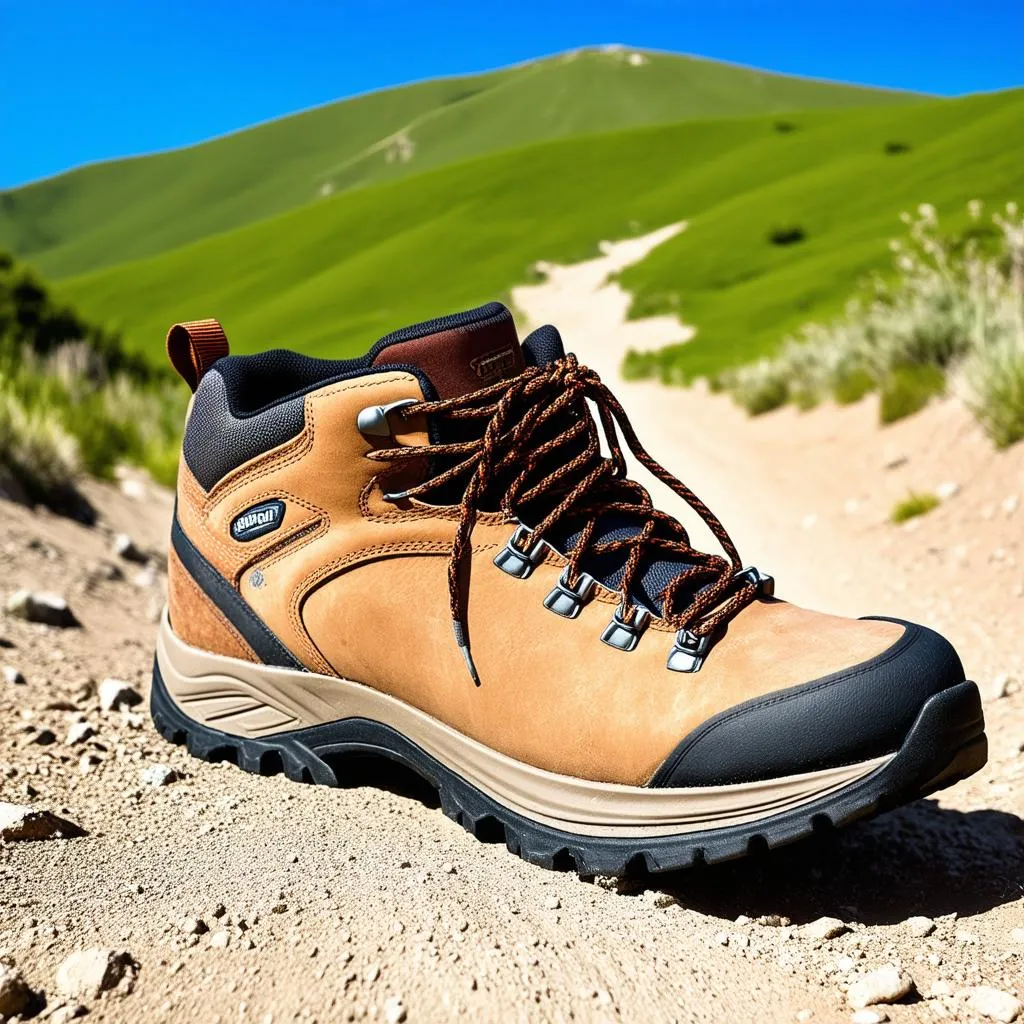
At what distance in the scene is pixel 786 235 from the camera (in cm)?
2341

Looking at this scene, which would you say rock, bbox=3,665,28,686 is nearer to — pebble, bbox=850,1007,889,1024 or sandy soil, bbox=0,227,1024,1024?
sandy soil, bbox=0,227,1024,1024

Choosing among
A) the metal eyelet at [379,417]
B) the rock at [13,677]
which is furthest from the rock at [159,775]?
the metal eyelet at [379,417]

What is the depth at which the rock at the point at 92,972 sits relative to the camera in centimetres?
112

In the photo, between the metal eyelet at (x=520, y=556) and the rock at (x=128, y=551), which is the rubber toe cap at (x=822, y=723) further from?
the rock at (x=128, y=551)

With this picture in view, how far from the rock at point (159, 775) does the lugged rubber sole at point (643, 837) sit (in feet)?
0.48

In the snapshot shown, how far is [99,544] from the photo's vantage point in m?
4.26

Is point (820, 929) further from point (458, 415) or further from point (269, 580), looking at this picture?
point (269, 580)

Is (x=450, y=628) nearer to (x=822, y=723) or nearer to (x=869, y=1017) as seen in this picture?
(x=822, y=723)

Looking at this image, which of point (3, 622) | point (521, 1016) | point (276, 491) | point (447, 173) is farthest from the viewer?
point (447, 173)

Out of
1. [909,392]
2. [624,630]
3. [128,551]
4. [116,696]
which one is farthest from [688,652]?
[909,392]

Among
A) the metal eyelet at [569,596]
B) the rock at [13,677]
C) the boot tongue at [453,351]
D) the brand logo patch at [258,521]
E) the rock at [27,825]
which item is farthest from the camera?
the rock at [13,677]

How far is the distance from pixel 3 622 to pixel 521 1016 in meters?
2.05

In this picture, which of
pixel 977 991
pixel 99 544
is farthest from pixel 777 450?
pixel 977 991

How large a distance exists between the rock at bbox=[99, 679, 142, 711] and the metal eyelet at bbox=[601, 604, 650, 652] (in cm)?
124
